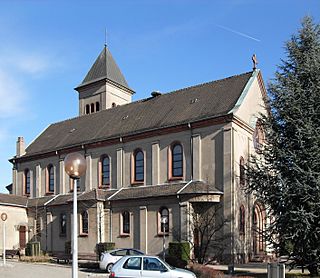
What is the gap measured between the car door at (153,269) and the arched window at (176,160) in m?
16.5

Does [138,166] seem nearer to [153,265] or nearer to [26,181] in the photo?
[26,181]

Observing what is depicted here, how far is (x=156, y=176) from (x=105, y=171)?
6.15m

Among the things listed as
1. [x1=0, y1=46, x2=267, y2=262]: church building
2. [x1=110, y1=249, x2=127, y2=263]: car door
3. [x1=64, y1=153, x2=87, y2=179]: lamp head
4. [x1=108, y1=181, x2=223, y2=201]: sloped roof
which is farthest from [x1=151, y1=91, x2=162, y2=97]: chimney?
[x1=64, y1=153, x2=87, y2=179]: lamp head

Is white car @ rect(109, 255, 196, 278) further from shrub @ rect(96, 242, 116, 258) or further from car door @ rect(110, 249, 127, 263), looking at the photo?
shrub @ rect(96, 242, 116, 258)

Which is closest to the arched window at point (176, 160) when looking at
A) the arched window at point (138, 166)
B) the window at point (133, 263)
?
the arched window at point (138, 166)

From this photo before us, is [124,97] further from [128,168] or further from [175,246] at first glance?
[175,246]

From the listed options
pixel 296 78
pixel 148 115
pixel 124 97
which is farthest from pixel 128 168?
pixel 124 97

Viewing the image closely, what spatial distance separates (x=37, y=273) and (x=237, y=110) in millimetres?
17165

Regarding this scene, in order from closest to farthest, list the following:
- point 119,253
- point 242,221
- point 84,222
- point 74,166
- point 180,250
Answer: point 74,166 → point 119,253 → point 180,250 → point 242,221 → point 84,222

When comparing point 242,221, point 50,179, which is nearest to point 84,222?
point 50,179

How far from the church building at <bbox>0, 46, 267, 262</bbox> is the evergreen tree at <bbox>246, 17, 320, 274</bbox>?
2.92 metres

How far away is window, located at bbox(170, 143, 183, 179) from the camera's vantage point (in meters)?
33.9

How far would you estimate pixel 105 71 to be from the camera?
190ft

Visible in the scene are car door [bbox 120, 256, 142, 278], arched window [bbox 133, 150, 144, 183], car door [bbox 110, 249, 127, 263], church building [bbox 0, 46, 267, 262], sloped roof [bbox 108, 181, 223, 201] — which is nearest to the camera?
car door [bbox 120, 256, 142, 278]
